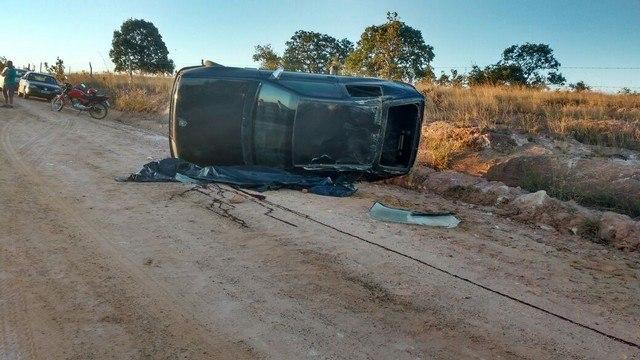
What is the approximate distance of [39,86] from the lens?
18.5 metres

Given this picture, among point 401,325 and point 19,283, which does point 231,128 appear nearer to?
point 19,283

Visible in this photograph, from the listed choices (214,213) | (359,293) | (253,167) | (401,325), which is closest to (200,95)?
(253,167)

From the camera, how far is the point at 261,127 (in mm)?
5973

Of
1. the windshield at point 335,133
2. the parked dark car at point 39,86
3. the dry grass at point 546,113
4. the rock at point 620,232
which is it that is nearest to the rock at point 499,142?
the dry grass at point 546,113

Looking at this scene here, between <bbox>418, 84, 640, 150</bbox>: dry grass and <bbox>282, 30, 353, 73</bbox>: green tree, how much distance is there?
45985 millimetres

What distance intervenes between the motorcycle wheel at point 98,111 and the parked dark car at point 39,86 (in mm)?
5399

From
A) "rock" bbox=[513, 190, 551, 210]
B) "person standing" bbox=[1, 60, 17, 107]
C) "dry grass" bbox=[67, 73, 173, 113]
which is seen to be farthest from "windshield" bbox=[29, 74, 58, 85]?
"rock" bbox=[513, 190, 551, 210]

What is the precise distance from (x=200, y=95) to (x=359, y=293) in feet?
13.9

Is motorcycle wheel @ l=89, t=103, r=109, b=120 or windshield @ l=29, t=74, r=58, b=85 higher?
windshield @ l=29, t=74, r=58, b=85

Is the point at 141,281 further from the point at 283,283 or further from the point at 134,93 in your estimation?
the point at 134,93

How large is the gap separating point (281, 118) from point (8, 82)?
1388cm

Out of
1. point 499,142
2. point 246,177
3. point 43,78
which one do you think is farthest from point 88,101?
point 499,142

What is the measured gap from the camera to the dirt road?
92.6 inches

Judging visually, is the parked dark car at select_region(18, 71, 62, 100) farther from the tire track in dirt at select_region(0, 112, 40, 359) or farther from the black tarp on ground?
the tire track in dirt at select_region(0, 112, 40, 359)
